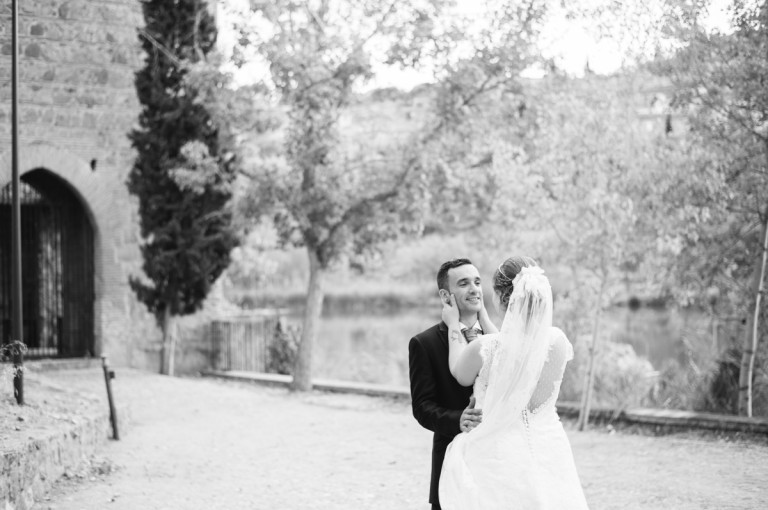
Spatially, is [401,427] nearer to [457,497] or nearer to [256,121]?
[256,121]

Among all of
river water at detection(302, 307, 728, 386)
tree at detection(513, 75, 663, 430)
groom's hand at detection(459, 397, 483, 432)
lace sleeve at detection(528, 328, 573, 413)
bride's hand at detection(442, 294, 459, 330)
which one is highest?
tree at detection(513, 75, 663, 430)

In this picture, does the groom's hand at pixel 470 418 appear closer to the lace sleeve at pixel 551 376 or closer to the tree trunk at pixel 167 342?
the lace sleeve at pixel 551 376

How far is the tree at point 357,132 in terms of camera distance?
12.4m

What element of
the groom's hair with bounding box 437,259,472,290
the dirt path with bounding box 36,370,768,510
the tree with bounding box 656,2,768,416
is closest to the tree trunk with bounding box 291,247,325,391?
the dirt path with bounding box 36,370,768,510

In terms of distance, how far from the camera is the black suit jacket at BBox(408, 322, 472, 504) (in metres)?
4.16

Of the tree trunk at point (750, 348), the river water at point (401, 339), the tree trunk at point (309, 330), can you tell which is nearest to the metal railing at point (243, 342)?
the river water at point (401, 339)

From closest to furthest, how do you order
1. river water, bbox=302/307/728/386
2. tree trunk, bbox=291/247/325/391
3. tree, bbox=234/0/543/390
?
tree, bbox=234/0/543/390, tree trunk, bbox=291/247/325/391, river water, bbox=302/307/728/386

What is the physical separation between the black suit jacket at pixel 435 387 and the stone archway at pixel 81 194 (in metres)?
11.6

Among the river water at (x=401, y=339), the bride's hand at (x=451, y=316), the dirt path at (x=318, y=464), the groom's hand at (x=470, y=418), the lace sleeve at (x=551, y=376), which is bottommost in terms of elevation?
the dirt path at (x=318, y=464)

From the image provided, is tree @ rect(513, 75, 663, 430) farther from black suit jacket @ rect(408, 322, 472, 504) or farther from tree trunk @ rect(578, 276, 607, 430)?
black suit jacket @ rect(408, 322, 472, 504)

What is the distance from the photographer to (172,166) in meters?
14.6

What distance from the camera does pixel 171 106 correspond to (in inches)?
580

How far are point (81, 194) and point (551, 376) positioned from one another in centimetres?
1226

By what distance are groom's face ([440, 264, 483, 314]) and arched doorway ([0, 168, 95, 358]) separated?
479 inches
